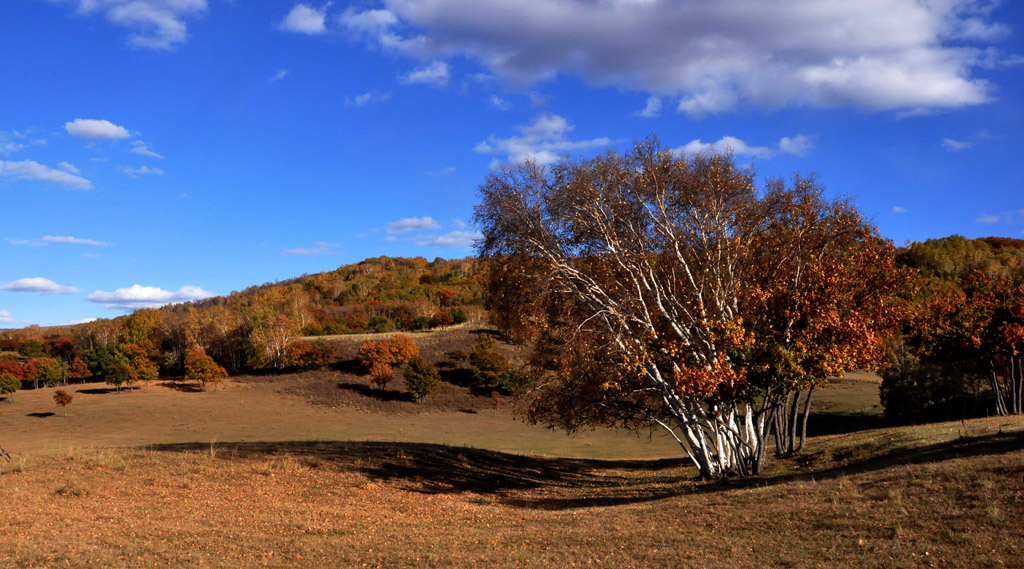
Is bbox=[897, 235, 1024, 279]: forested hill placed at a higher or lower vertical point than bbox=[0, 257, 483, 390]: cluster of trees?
higher

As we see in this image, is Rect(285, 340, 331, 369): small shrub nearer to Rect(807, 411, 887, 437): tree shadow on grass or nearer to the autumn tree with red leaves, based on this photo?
the autumn tree with red leaves

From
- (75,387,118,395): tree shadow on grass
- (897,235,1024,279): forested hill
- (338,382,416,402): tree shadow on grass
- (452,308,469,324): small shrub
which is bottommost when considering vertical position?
(338,382,416,402): tree shadow on grass

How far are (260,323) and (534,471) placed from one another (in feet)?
295

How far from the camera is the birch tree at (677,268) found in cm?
1747

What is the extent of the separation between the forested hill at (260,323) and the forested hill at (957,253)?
81273mm

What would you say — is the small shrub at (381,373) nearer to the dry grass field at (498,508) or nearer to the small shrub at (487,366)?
the small shrub at (487,366)

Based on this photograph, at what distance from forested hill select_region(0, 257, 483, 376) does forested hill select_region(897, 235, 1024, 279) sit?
8127 cm

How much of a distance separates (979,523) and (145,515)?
15242 millimetres

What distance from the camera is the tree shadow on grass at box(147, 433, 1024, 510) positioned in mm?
16266

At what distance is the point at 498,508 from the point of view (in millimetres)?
16328

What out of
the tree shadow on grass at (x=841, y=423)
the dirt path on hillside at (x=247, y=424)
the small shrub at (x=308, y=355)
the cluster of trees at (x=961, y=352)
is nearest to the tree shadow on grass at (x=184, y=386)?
the dirt path on hillside at (x=247, y=424)

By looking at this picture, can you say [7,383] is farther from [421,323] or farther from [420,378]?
[421,323]

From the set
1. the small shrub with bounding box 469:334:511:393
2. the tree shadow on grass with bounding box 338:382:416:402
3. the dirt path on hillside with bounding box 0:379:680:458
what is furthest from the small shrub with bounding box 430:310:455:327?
the small shrub with bounding box 469:334:511:393

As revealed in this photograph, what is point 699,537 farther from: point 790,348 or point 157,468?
point 157,468
